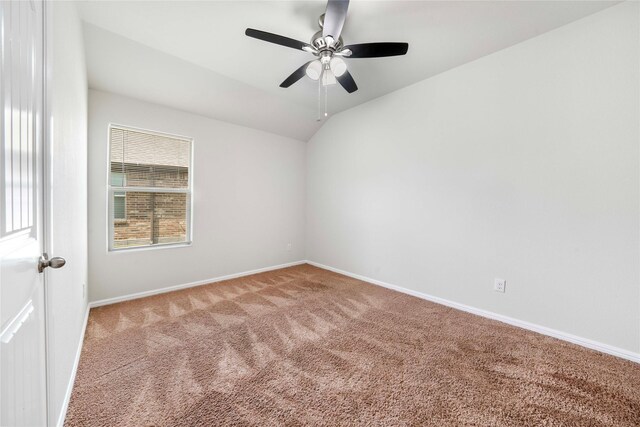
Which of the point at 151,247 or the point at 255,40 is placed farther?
the point at 151,247

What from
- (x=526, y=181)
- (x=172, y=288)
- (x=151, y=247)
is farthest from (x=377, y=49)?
(x=172, y=288)

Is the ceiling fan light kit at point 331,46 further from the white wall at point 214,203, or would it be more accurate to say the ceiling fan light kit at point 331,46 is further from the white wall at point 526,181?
the white wall at point 214,203

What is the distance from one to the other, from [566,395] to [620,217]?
143cm

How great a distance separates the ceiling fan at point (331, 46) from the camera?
67.6 inches

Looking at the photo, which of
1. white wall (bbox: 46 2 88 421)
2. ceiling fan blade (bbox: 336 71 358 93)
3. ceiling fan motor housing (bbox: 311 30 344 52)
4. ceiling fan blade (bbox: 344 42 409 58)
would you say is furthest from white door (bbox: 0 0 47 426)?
ceiling fan blade (bbox: 336 71 358 93)

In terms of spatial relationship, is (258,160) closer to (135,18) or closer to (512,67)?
(135,18)

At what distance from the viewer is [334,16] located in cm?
169

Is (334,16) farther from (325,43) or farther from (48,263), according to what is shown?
(48,263)

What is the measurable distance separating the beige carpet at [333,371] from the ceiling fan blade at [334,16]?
8.01ft

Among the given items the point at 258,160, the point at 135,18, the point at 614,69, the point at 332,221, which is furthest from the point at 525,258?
the point at 135,18

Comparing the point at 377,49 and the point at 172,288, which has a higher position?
the point at 377,49

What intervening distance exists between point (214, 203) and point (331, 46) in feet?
8.10

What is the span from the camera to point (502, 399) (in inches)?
59.5

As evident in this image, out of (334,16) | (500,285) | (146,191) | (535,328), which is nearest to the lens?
(334,16)
